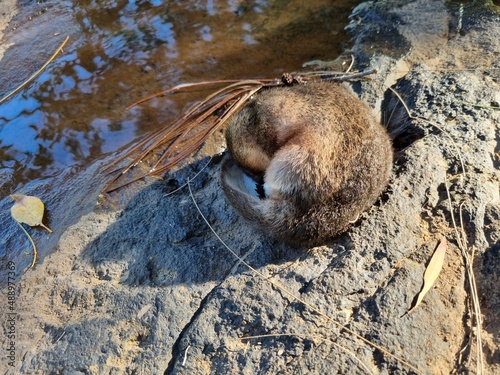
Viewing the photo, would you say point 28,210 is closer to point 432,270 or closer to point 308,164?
point 308,164

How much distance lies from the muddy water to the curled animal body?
1.42 meters

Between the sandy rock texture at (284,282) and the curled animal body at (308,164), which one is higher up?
the curled animal body at (308,164)

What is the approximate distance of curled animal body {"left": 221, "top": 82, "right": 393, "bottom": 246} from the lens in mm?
2535

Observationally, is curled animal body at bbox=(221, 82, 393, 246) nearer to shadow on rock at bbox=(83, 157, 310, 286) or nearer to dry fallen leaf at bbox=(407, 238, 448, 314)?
shadow on rock at bbox=(83, 157, 310, 286)

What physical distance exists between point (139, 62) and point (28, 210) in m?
2.02

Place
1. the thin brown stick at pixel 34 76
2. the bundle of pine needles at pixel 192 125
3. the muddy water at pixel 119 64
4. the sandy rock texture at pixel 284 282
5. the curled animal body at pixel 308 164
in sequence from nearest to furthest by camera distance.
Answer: the sandy rock texture at pixel 284 282 → the curled animal body at pixel 308 164 → the bundle of pine needles at pixel 192 125 → the muddy water at pixel 119 64 → the thin brown stick at pixel 34 76

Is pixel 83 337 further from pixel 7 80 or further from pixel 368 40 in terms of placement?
pixel 368 40

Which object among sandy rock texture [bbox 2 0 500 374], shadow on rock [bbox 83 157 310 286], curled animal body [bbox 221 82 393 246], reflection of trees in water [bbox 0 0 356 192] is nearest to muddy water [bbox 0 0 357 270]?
reflection of trees in water [bbox 0 0 356 192]

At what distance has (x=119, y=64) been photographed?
4.65 m

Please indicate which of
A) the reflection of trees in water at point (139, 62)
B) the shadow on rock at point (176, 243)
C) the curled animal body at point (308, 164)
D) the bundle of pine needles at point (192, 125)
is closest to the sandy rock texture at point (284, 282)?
the shadow on rock at point (176, 243)

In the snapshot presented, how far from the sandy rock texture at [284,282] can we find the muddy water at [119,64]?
2.47 ft

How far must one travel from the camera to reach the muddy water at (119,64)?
396cm

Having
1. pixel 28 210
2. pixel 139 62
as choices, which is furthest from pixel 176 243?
pixel 139 62

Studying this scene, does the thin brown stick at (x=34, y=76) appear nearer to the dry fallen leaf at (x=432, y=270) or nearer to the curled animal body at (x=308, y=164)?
the curled animal body at (x=308, y=164)
